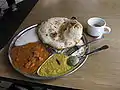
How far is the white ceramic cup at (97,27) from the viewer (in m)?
1.03

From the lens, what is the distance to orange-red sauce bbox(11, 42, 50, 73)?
35.6 inches

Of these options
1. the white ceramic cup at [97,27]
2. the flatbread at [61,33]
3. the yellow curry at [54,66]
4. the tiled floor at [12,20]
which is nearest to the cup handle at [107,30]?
the white ceramic cup at [97,27]

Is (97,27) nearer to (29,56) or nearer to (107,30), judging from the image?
(107,30)

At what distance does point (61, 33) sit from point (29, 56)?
0.59 feet

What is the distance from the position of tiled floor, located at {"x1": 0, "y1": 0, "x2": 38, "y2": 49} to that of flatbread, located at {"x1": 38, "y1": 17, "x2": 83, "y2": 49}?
0.56 metres

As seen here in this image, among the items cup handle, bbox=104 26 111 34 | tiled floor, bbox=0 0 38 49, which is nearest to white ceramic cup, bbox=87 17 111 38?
cup handle, bbox=104 26 111 34

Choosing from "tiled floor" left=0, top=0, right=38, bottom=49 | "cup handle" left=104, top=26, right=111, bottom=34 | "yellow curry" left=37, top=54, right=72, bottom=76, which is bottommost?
"tiled floor" left=0, top=0, right=38, bottom=49

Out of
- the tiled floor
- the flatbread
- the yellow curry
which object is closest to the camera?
the yellow curry

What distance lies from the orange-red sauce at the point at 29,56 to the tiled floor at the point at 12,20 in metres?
0.54

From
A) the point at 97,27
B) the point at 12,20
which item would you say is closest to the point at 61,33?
the point at 97,27

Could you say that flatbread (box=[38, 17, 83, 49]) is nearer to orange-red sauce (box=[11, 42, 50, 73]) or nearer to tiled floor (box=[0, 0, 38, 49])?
orange-red sauce (box=[11, 42, 50, 73])

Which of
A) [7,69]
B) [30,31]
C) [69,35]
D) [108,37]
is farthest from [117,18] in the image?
[7,69]

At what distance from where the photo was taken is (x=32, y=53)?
3.13ft

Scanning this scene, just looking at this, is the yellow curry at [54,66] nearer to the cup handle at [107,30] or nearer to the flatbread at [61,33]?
the flatbread at [61,33]
